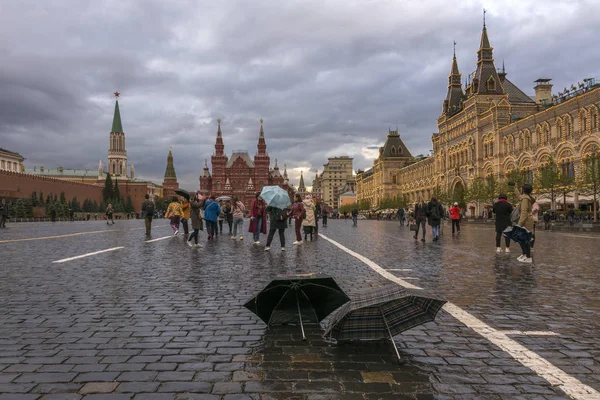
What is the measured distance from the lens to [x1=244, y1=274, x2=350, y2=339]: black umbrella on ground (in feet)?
14.4

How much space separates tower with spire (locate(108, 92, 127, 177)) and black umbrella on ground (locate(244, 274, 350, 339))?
535 ft

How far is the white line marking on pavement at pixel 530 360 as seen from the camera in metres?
3.15

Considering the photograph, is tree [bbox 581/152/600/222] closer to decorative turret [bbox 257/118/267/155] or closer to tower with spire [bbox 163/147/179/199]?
decorative turret [bbox 257/118/267/155]

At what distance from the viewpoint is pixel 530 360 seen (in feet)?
12.4

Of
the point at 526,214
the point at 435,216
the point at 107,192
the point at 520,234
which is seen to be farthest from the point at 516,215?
the point at 107,192

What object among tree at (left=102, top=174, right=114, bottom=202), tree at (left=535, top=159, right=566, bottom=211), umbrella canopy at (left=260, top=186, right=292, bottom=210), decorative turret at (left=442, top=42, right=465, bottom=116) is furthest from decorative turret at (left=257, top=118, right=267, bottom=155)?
umbrella canopy at (left=260, top=186, right=292, bottom=210)

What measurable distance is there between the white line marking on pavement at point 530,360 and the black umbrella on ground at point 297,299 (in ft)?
4.54

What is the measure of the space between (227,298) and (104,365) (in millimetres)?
2766

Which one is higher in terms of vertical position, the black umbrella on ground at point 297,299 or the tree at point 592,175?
the tree at point 592,175

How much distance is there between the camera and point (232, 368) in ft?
11.9

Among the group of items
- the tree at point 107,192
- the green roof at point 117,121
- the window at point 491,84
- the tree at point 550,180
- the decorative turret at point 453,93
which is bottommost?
the tree at point 550,180

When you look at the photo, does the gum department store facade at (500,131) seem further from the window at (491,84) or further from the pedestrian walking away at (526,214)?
the pedestrian walking away at (526,214)

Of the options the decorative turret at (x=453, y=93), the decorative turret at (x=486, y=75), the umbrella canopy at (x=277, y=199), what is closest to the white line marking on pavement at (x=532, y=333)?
the umbrella canopy at (x=277, y=199)

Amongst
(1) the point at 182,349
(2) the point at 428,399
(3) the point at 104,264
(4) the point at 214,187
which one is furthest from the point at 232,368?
(4) the point at 214,187
